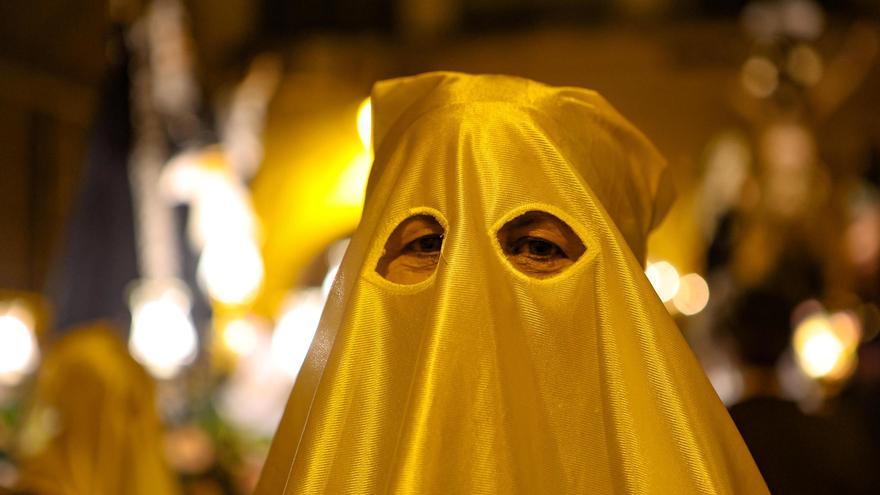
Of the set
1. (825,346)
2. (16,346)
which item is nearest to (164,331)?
(16,346)

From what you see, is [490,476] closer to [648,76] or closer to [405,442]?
[405,442]

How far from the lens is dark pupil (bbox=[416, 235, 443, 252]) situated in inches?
102

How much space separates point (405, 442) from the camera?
2213 mm

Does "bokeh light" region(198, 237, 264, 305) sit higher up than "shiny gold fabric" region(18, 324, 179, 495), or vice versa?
"bokeh light" region(198, 237, 264, 305)

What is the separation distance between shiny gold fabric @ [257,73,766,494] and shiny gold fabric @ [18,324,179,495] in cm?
328

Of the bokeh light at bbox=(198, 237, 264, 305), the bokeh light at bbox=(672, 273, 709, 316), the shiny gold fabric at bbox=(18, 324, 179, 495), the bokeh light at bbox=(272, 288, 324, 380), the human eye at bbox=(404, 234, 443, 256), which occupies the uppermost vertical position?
the bokeh light at bbox=(672, 273, 709, 316)

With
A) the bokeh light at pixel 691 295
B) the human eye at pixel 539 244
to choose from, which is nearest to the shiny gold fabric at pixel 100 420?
the human eye at pixel 539 244

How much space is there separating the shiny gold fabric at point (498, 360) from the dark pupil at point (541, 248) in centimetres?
9

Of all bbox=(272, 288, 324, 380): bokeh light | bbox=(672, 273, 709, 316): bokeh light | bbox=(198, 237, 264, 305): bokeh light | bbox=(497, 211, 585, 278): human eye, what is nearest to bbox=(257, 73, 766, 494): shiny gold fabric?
bbox=(497, 211, 585, 278): human eye

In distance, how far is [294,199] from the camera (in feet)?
58.3

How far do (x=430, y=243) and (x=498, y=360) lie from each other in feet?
1.24

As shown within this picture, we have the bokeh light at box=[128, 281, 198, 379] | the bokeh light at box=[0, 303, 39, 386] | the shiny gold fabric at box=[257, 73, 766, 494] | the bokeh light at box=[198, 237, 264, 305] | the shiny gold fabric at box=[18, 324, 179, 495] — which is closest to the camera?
the shiny gold fabric at box=[257, 73, 766, 494]

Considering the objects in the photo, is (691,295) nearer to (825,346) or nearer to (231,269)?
(231,269)

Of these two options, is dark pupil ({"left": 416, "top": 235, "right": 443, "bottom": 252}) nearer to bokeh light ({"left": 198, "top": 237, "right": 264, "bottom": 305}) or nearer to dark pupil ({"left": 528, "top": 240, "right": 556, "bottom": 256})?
dark pupil ({"left": 528, "top": 240, "right": 556, "bottom": 256})
